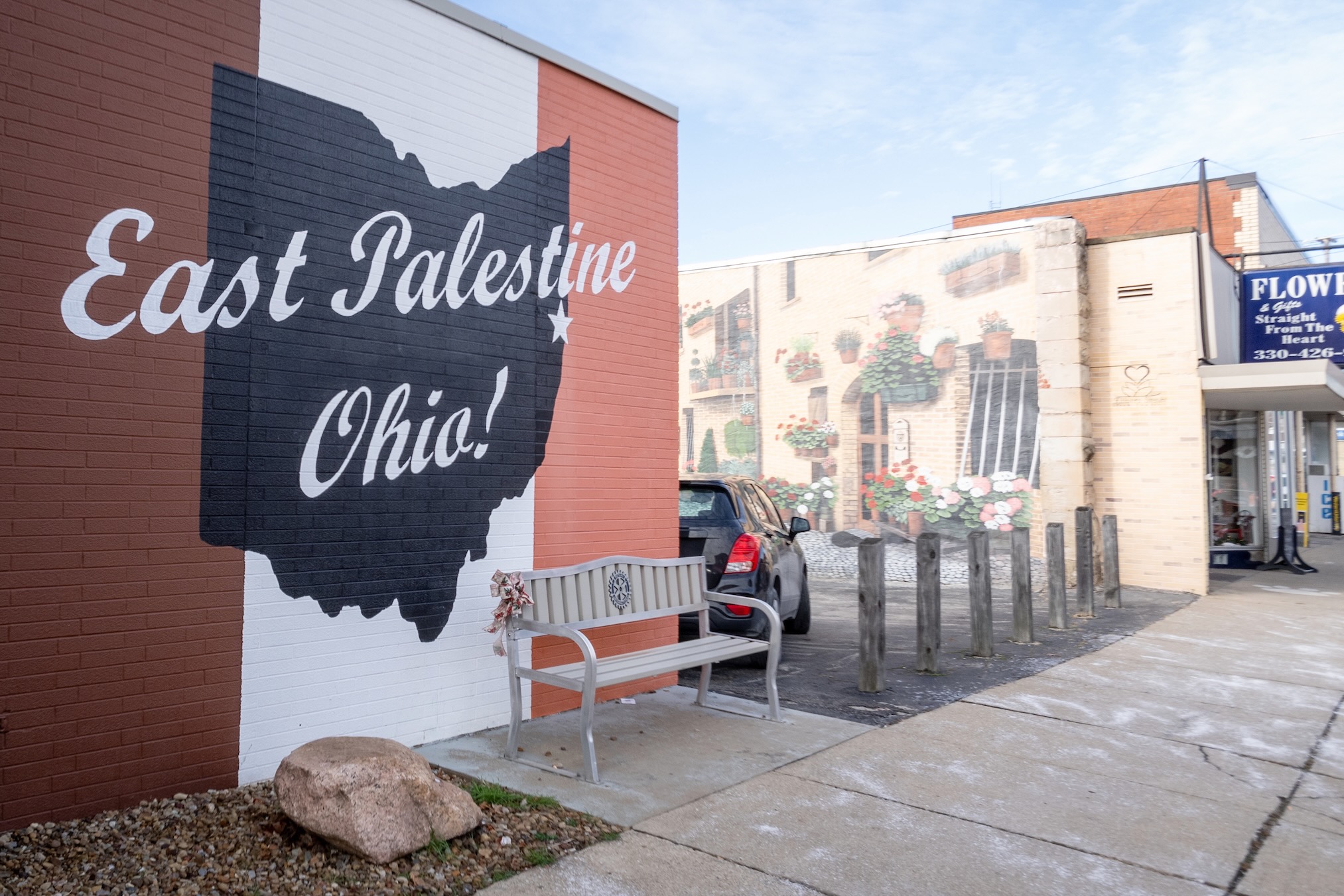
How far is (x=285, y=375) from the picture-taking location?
4.90 m

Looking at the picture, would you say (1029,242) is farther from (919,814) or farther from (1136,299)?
(919,814)

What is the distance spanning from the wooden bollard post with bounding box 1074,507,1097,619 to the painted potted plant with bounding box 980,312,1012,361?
401cm

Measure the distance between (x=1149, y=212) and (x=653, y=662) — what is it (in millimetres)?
30657

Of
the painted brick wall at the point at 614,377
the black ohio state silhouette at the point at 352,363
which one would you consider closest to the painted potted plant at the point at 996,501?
the painted brick wall at the point at 614,377

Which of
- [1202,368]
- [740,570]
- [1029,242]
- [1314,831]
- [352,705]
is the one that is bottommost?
[1314,831]

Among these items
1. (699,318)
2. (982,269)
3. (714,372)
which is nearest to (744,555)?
(982,269)

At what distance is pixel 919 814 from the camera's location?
4414 mm

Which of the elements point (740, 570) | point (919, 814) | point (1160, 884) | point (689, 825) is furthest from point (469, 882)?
point (740, 570)

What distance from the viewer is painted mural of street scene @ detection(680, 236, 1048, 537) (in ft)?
47.8

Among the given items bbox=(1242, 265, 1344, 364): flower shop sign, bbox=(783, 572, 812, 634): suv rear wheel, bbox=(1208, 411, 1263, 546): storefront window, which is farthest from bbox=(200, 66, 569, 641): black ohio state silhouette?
bbox=(1208, 411, 1263, 546): storefront window

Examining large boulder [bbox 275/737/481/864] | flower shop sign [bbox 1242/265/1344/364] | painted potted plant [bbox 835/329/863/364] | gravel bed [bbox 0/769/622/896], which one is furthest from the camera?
painted potted plant [bbox 835/329/863/364]

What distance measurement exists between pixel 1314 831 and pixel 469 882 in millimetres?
3790

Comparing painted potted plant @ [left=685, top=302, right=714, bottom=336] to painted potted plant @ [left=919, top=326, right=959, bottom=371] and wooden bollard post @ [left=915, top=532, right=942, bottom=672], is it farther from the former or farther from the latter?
wooden bollard post @ [left=915, top=532, right=942, bottom=672]

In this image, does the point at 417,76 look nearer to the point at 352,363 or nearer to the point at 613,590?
the point at 352,363
